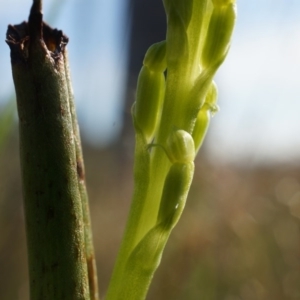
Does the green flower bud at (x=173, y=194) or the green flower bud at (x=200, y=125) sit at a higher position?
the green flower bud at (x=200, y=125)

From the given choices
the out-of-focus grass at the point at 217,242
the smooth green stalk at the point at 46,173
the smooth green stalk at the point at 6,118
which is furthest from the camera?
the out-of-focus grass at the point at 217,242

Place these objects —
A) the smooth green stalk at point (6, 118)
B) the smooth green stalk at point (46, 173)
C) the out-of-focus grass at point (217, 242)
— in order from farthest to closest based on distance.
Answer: the out-of-focus grass at point (217, 242) < the smooth green stalk at point (6, 118) < the smooth green stalk at point (46, 173)

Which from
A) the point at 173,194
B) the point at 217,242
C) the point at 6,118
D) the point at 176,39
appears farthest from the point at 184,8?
the point at 217,242

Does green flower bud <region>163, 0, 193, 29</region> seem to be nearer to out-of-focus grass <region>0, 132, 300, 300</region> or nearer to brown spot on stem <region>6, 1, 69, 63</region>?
brown spot on stem <region>6, 1, 69, 63</region>

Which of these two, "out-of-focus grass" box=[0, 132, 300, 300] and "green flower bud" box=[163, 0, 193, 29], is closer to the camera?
"green flower bud" box=[163, 0, 193, 29]

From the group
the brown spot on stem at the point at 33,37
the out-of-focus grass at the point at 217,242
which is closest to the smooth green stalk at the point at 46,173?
the brown spot on stem at the point at 33,37

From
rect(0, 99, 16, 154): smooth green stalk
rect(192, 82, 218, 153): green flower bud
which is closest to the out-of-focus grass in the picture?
rect(0, 99, 16, 154): smooth green stalk

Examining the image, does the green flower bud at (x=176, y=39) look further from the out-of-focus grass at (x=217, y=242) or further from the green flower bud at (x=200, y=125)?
the out-of-focus grass at (x=217, y=242)

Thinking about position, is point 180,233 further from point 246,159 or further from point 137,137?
point 137,137
